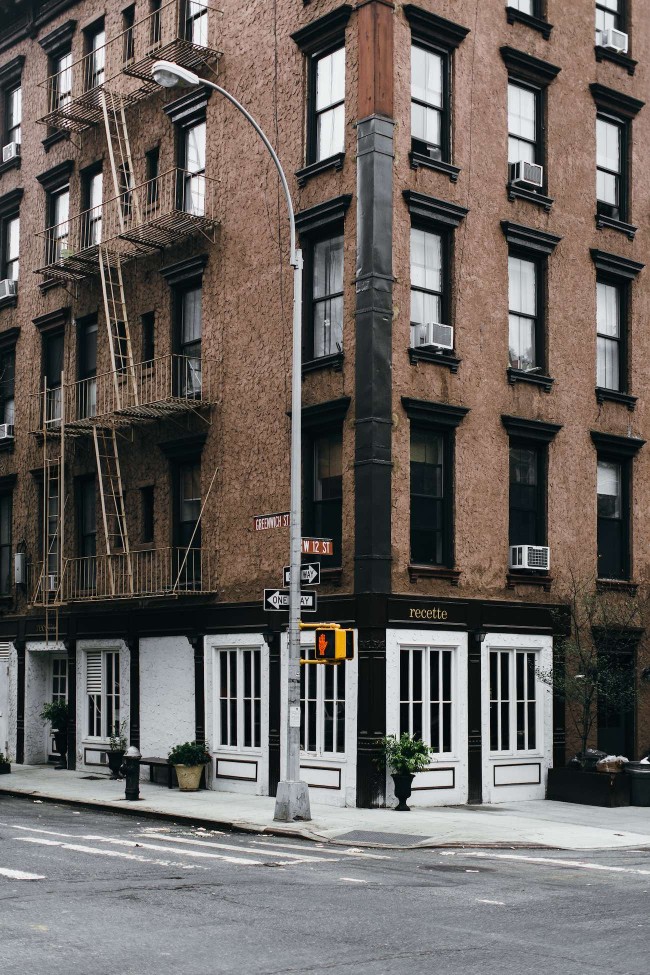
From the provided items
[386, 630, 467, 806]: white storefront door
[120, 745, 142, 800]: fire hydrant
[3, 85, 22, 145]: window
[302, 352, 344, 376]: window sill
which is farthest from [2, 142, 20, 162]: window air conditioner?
[386, 630, 467, 806]: white storefront door

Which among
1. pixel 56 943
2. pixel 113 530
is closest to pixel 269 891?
pixel 56 943

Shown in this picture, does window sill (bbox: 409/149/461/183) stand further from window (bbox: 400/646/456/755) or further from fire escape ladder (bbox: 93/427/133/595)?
fire escape ladder (bbox: 93/427/133/595)

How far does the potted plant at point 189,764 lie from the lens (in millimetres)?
23906

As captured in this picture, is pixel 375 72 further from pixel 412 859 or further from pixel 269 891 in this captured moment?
pixel 269 891

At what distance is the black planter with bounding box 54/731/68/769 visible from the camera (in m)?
29.0

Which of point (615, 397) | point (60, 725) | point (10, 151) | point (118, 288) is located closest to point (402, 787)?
point (615, 397)

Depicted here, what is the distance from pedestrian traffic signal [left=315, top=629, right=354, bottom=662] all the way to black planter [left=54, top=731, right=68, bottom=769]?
40.0 ft

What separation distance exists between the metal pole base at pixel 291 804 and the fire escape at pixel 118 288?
6.42 metres

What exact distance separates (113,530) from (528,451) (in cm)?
917

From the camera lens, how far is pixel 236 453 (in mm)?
24500

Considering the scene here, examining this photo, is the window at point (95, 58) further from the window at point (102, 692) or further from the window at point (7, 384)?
the window at point (102, 692)

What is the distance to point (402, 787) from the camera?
67.9 ft

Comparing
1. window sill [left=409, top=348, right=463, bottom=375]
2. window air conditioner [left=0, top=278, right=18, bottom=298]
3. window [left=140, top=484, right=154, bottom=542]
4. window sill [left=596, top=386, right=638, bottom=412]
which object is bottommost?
window [left=140, top=484, right=154, bottom=542]

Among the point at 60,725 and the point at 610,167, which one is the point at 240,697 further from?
the point at 610,167
